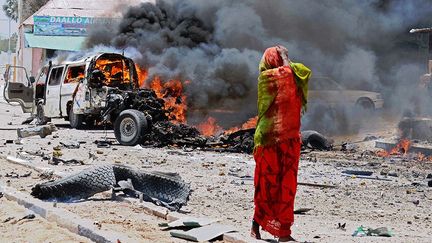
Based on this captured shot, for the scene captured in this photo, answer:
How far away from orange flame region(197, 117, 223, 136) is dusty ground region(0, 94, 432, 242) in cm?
231

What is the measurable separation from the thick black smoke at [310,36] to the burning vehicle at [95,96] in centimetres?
124

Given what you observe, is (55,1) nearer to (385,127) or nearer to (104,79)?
(104,79)

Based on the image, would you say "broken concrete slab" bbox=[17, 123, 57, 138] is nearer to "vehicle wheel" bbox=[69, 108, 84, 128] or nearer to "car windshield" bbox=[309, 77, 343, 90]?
"vehicle wheel" bbox=[69, 108, 84, 128]

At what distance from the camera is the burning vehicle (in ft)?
45.6

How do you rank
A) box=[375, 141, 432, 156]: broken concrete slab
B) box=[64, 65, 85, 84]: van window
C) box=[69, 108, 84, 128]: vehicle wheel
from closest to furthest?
box=[375, 141, 432, 156]: broken concrete slab → box=[64, 65, 85, 84]: van window → box=[69, 108, 84, 128]: vehicle wheel

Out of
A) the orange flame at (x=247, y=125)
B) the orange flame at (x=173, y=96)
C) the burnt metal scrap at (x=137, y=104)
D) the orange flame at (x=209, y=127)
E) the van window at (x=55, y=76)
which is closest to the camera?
the burnt metal scrap at (x=137, y=104)

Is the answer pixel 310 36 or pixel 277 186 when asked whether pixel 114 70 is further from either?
pixel 277 186

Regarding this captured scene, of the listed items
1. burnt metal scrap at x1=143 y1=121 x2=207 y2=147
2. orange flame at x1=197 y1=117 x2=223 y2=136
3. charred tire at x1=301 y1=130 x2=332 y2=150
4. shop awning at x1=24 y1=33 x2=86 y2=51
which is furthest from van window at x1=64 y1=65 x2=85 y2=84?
shop awning at x1=24 y1=33 x2=86 y2=51

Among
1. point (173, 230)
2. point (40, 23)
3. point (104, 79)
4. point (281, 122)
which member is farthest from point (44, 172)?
point (40, 23)

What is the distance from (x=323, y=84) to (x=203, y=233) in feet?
42.5

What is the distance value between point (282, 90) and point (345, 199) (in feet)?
9.28

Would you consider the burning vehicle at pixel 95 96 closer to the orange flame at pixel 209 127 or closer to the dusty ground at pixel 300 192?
the dusty ground at pixel 300 192

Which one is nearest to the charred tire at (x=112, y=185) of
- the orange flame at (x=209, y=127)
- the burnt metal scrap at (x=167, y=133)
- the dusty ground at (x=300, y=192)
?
the dusty ground at (x=300, y=192)

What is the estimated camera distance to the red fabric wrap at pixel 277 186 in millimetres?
5090
